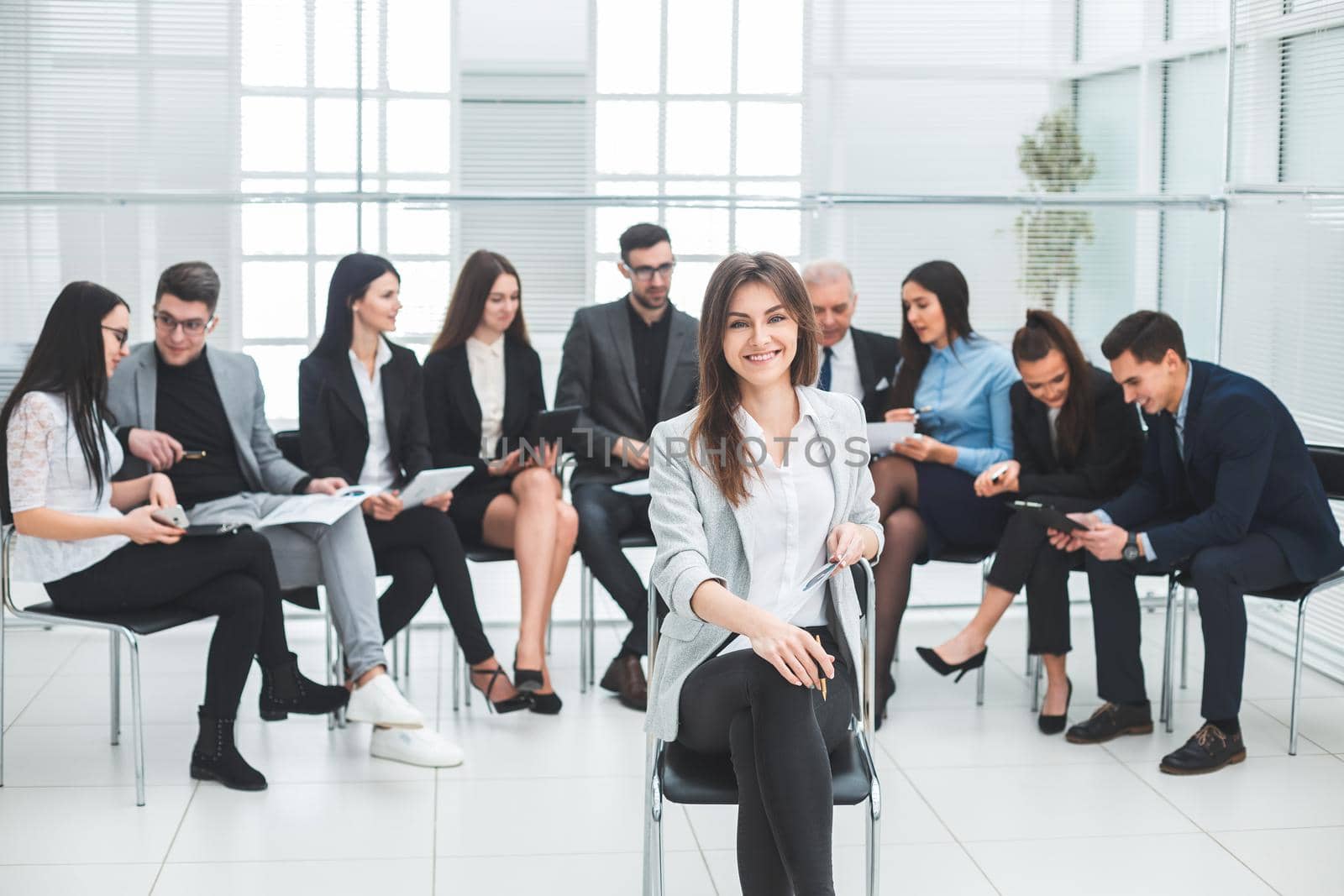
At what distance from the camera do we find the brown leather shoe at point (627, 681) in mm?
4122

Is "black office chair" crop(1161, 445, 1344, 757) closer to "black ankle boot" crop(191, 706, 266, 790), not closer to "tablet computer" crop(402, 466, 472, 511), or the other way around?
"tablet computer" crop(402, 466, 472, 511)

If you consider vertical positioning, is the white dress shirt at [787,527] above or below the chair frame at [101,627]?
above

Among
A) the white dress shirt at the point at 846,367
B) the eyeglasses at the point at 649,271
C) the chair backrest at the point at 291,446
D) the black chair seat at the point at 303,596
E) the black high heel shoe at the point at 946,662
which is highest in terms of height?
the eyeglasses at the point at 649,271

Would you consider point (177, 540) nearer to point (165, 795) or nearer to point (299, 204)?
point (165, 795)

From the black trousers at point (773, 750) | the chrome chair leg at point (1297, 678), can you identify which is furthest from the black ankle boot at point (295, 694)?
the chrome chair leg at point (1297, 678)

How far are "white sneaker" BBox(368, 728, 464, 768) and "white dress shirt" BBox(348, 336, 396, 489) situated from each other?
74 cm

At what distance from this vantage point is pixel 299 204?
185 inches

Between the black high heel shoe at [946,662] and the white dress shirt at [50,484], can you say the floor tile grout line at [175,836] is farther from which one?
the black high heel shoe at [946,662]

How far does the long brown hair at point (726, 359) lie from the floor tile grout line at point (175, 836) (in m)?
1.45

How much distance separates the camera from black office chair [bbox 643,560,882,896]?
2375mm

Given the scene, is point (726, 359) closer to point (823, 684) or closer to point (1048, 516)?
point (823, 684)

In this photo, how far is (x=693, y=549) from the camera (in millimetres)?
2510

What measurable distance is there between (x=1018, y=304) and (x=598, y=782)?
2.40 metres

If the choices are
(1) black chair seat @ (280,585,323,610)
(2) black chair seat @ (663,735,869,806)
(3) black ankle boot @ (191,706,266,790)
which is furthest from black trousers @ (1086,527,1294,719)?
(3) black ankle boot @ (191,706,266,790)
